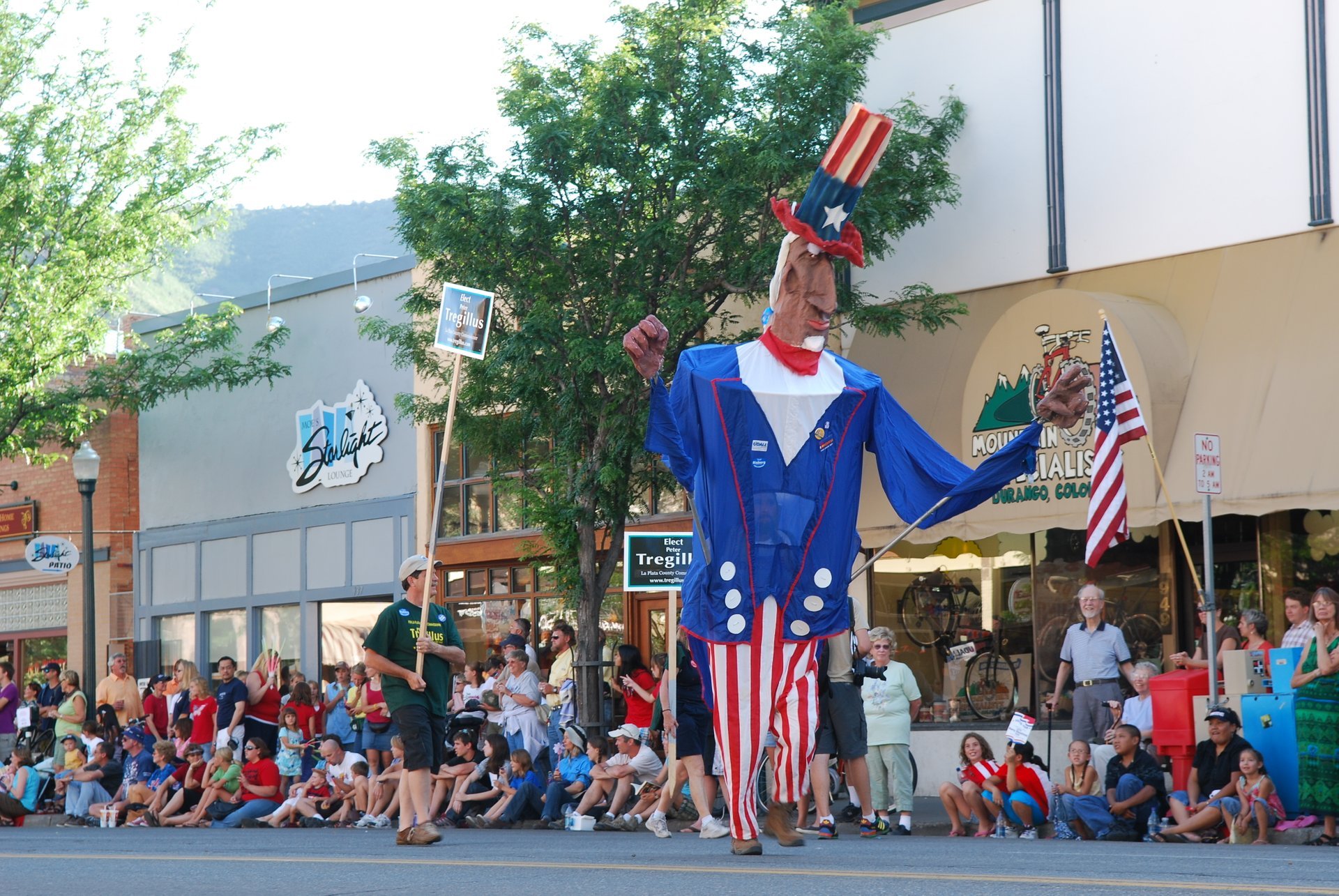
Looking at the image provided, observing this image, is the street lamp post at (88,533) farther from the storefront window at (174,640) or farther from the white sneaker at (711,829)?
the white sneaker at (711,829)

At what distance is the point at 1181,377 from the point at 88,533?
45.3 feet

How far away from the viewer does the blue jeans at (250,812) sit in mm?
17312

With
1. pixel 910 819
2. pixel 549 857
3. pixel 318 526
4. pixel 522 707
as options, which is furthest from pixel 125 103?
pixel 549 857

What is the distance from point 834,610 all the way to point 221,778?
36.9ft

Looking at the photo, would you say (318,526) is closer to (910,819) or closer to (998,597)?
(998,597)

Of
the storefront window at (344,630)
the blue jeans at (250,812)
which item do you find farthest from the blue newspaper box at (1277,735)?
the storefront window at (344,630)

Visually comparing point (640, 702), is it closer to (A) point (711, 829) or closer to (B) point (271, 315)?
(A) point (711, 829)

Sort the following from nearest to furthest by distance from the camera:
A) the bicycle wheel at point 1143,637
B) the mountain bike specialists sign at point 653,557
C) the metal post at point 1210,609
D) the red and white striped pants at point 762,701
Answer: the red and white striped pants at point 762,701 < the metal post at point 1210,609 < the mountain bike specialists sign at point 653,557 < the bicycle wheel at point 1143,637

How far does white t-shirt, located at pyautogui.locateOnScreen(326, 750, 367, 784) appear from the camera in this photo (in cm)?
1703

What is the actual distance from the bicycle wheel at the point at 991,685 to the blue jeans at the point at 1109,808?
4.93m

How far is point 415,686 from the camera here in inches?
415

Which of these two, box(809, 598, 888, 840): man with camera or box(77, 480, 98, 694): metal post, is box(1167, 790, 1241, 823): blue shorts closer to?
box(809, 598, 888, 840): man with camera

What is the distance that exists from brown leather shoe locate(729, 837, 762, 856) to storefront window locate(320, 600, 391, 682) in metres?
17.0

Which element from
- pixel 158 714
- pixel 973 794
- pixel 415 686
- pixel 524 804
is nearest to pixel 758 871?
pixel 415 686
